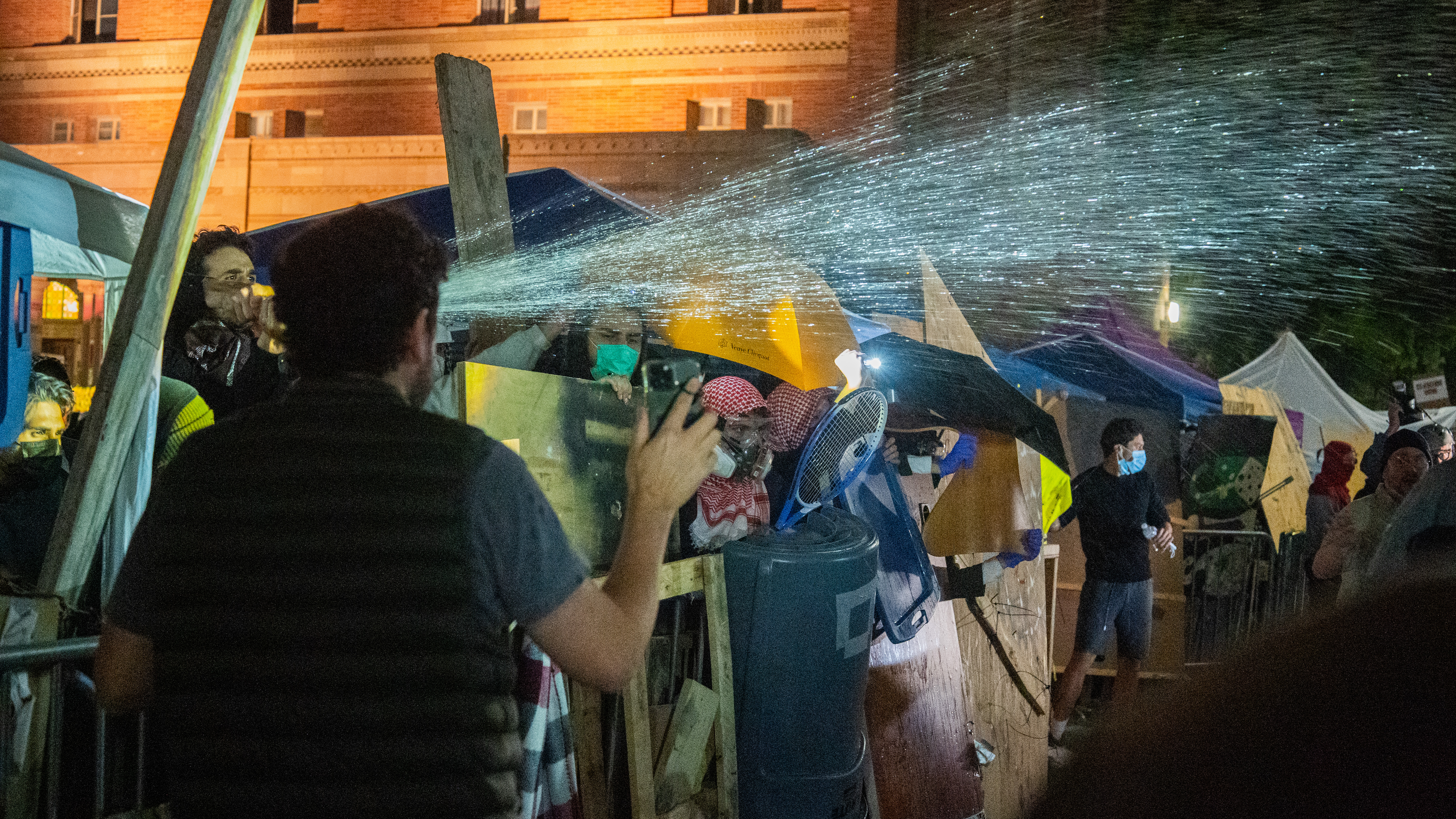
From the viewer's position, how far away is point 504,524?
148 centimetres

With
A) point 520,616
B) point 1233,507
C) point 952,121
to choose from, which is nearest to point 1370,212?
point 952,121

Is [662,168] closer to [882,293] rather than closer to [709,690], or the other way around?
[882,293]

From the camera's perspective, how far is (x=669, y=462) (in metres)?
1.72

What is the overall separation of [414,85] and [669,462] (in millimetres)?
21059

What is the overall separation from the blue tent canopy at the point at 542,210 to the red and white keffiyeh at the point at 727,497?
12.5ft

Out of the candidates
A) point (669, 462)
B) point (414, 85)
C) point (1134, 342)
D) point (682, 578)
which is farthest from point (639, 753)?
point (414, 85)

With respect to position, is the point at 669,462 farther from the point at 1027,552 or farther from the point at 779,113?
the point at 779,113

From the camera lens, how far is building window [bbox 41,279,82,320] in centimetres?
1464

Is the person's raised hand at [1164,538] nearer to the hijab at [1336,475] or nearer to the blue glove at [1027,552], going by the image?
the blue glove at [1027,552]

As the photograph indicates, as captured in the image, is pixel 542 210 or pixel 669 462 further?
pixel 542 210

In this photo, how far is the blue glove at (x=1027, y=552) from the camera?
5.31 m

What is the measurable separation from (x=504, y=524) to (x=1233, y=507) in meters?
8.09

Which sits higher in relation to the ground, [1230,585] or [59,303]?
[59,303]

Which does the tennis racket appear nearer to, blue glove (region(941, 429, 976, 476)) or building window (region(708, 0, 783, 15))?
blue glove (region(941, 429, 976, 476))
